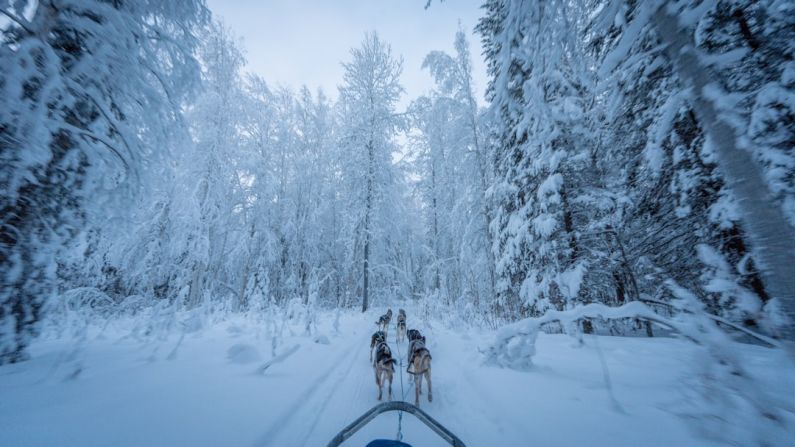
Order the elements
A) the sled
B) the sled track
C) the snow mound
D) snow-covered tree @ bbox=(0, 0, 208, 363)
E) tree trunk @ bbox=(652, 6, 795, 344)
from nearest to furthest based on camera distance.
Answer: the sled → tree trunk @ bbox=(652, 6, 795, 344) → the sled track → snow-covered tree @ bbox=(0, 0, 208, 363) → the snow mound

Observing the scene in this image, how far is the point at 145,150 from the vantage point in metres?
4.73

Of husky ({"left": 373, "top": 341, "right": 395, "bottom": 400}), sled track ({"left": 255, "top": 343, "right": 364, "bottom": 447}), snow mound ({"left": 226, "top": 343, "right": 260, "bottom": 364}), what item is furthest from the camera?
snow mound ({"left": 226, "top": 343, "right": 260, "bottom": 364})

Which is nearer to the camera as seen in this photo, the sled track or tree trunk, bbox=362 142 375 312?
the sled track

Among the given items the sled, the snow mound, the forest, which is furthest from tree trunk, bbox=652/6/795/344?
the snow mound

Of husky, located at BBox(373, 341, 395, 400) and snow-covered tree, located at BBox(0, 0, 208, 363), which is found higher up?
snow-covered tree, located at BBox(0, 0, 208, 363)

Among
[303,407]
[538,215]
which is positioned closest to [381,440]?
[303,407]

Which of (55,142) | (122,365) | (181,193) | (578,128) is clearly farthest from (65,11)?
(578,128)

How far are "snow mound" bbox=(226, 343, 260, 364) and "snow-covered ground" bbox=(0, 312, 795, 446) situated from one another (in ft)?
0.05

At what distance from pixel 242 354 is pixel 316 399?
182 cm

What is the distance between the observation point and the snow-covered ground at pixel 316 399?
Result: 1987mm

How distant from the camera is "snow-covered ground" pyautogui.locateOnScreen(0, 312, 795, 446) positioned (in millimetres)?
1987

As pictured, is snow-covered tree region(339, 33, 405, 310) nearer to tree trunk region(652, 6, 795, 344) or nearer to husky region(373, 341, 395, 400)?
husky region(373, 341, 395, 400)

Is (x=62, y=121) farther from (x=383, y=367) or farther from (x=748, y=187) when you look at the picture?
(x=748, y=187)

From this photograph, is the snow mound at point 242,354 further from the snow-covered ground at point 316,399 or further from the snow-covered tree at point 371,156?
the snow-covered tree at point 371,156
